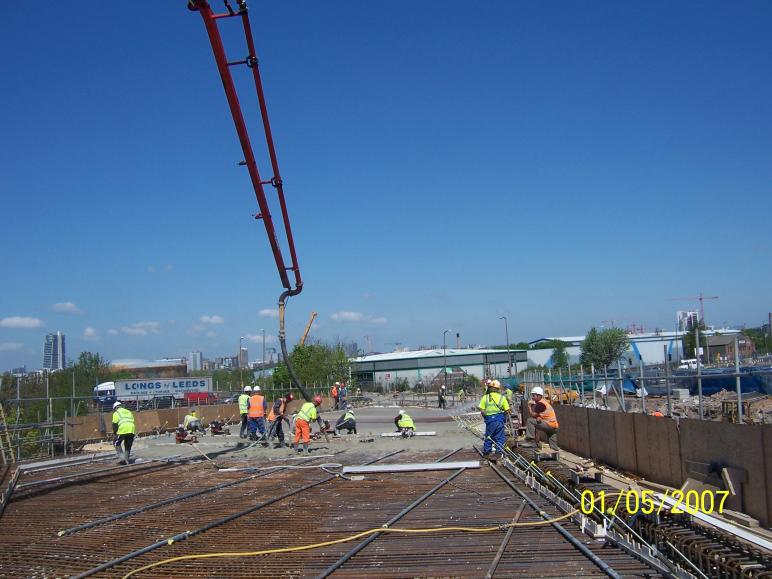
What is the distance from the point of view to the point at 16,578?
7359mm

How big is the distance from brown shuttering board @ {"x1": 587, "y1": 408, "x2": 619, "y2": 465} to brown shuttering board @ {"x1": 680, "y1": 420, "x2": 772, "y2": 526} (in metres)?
3.91

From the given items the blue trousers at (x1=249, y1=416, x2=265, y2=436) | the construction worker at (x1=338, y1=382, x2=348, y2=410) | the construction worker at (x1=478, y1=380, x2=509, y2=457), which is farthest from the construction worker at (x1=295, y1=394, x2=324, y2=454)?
the construction worker at (x1=338, y1=382, x2=348, y2=410)

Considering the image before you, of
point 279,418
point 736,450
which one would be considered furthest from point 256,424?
point 736,450

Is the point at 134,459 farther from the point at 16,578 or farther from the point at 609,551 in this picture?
the point at 609,551

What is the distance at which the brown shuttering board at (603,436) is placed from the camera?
642 inches

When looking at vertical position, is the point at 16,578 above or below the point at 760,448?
below

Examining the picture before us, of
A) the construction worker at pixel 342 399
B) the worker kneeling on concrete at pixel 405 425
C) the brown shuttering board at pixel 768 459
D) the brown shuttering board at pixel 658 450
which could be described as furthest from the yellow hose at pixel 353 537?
the construction worker at pixel 342 399

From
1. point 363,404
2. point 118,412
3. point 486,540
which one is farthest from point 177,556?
point 363,404

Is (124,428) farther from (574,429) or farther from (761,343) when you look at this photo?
(761,343)

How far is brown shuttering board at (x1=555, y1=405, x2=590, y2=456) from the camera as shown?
61.2 feet

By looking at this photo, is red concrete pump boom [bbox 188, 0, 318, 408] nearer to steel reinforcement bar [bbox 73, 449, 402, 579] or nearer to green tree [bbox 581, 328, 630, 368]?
steel reinforcement bar [bbox 73, 449, 402, 579]

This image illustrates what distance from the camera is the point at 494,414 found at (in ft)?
50.1

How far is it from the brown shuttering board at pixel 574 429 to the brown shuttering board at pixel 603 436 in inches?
18.2

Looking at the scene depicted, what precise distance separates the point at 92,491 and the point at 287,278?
13295 mm
